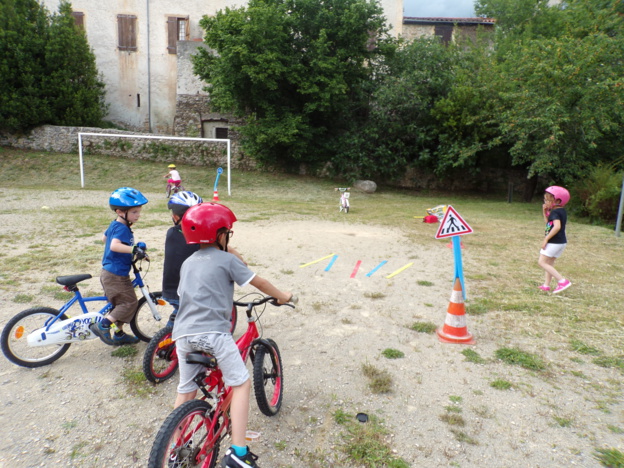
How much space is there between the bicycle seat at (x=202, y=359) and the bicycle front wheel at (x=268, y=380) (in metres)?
0.56

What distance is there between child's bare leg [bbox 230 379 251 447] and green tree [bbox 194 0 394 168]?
16.3m

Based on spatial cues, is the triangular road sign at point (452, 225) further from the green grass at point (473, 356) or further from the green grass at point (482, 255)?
the green grass at point (473, 356)

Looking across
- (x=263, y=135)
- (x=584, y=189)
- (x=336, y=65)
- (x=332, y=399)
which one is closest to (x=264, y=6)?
(x=336, y=65)

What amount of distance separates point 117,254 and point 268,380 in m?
1.68

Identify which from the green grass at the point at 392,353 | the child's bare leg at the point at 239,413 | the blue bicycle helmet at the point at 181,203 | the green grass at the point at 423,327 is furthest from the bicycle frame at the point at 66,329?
the green grass at the point at 423,327

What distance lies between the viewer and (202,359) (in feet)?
7.31

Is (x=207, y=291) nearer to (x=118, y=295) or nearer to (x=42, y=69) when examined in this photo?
(x=118, y=295)

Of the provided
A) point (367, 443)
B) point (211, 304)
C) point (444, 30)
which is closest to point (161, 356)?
point (211, 304)

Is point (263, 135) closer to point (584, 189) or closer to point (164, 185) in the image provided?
point (164, 185)

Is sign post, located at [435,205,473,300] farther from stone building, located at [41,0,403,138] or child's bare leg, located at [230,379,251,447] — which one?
stone building, located at [41,0,403,138]

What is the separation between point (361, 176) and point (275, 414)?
1768 centimetres

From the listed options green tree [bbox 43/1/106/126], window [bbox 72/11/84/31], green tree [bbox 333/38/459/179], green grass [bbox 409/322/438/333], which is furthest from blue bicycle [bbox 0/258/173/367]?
Answer: window [bbox 72/11/84/31]

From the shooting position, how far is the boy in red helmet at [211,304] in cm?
227

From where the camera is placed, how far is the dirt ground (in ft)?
8.56
